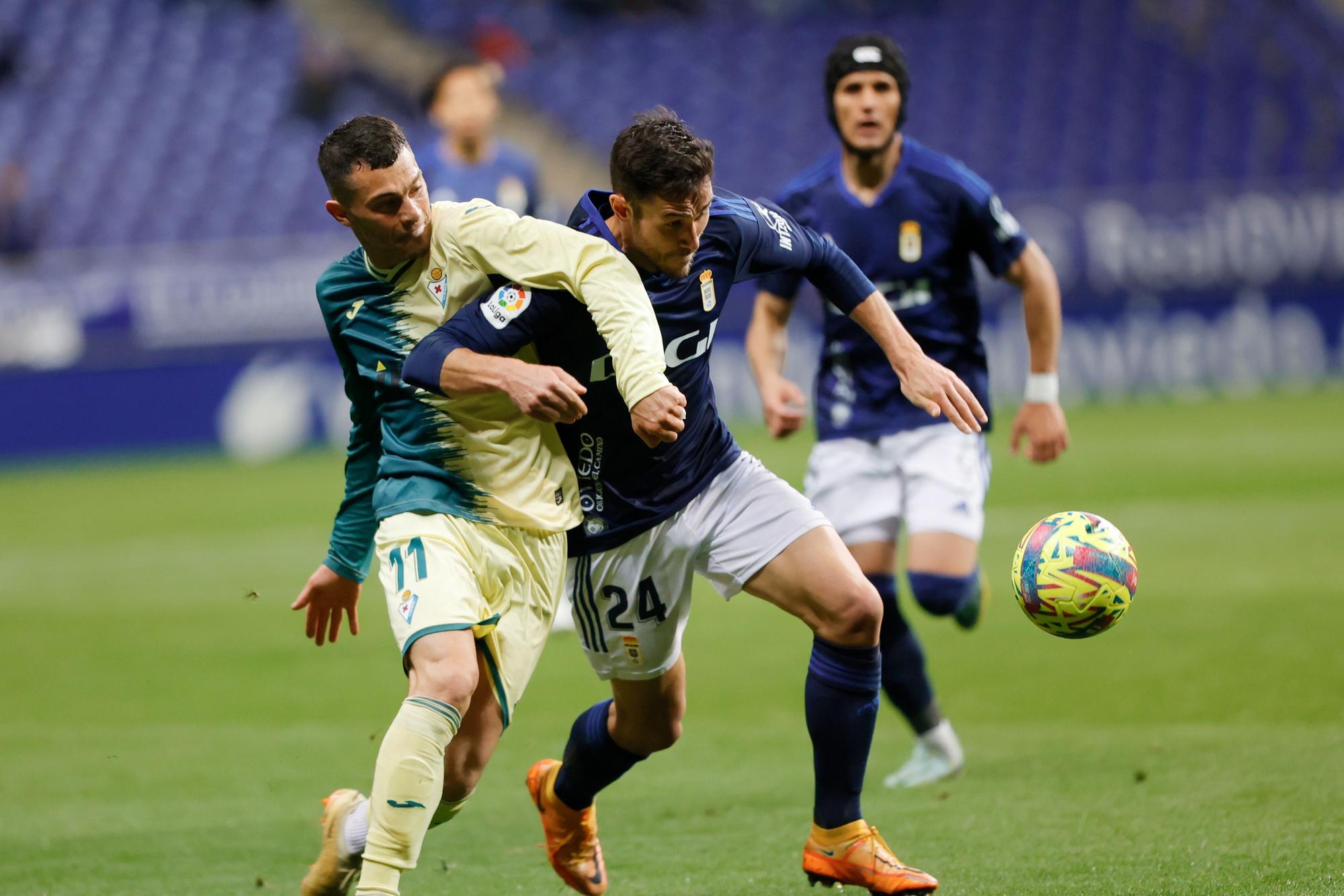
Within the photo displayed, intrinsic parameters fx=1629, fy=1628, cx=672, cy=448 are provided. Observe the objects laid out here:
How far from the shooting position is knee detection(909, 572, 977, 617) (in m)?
5.59

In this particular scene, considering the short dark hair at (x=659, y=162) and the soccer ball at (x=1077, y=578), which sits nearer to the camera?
the short dark hair at (x=659, y=162)

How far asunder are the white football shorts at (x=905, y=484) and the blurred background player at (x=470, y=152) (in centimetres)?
299

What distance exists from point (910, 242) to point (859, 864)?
2602mm

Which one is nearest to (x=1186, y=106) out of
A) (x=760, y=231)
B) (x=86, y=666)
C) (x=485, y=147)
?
(x=485, y=147)

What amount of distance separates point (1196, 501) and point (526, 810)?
296 inches

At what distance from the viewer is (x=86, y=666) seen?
8.40 m

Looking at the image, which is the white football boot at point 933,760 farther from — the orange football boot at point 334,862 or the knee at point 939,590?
the orange football boot at point 334,862

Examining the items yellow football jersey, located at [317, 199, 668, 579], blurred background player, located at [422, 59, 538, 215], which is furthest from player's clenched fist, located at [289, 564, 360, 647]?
blurred background player, located at [422, 59, 538, 215]

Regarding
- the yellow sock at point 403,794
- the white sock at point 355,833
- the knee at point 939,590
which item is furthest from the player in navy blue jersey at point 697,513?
the knee at point 939,590

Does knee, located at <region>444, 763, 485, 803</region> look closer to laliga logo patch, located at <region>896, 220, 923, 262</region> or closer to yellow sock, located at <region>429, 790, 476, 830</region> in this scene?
yellow sock, located at <region>429, 790, 476, 830</region>

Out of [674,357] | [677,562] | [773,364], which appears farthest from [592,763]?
[773,364]

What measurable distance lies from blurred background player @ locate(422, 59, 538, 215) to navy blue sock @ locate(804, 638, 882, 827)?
4523 millimetres

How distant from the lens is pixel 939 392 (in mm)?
4168

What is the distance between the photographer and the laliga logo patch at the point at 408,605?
152 inches
